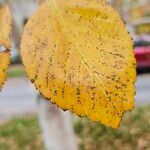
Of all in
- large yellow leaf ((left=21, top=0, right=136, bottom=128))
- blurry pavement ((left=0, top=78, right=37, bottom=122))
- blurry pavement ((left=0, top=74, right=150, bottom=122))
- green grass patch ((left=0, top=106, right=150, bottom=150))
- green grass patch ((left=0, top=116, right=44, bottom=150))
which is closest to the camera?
large yellow leaf ((left=21, top=0, right=136, bottom=128))

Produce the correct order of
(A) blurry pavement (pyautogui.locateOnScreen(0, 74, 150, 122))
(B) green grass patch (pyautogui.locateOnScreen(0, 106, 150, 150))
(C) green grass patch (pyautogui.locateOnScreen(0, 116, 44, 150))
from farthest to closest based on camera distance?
1. (A) blurry pavement (pyautogui.locateOnScreen(0, 74, 150, 122))
2. (C) green grass patch (pyautogui.locateOnScreen(0, 116, 44, 150))
3. (B) green grass patch (pyautogui.locateOnScreen(0, 106, 150, 150))

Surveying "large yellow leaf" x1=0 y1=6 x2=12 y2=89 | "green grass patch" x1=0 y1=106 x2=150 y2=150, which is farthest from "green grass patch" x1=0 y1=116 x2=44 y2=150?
"large yellow leaf" x1=0 y1=6 x2=12 y2=89

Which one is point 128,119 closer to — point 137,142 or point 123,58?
point 137,142

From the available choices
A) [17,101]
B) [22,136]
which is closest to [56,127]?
[22,136]

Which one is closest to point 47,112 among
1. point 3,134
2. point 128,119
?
point 128,119

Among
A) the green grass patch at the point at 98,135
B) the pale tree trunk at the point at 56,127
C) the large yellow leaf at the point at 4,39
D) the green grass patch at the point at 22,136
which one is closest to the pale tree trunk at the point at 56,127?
the pale tree trunk at the point at 56,127

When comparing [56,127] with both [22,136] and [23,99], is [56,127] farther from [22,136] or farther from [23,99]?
[23,99]

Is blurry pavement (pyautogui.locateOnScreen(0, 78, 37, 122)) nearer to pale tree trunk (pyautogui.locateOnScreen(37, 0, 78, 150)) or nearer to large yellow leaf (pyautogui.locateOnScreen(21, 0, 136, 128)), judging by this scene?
pale tree trunk (pyautogui.locateOnScreen(37, 0, 78, 150))
